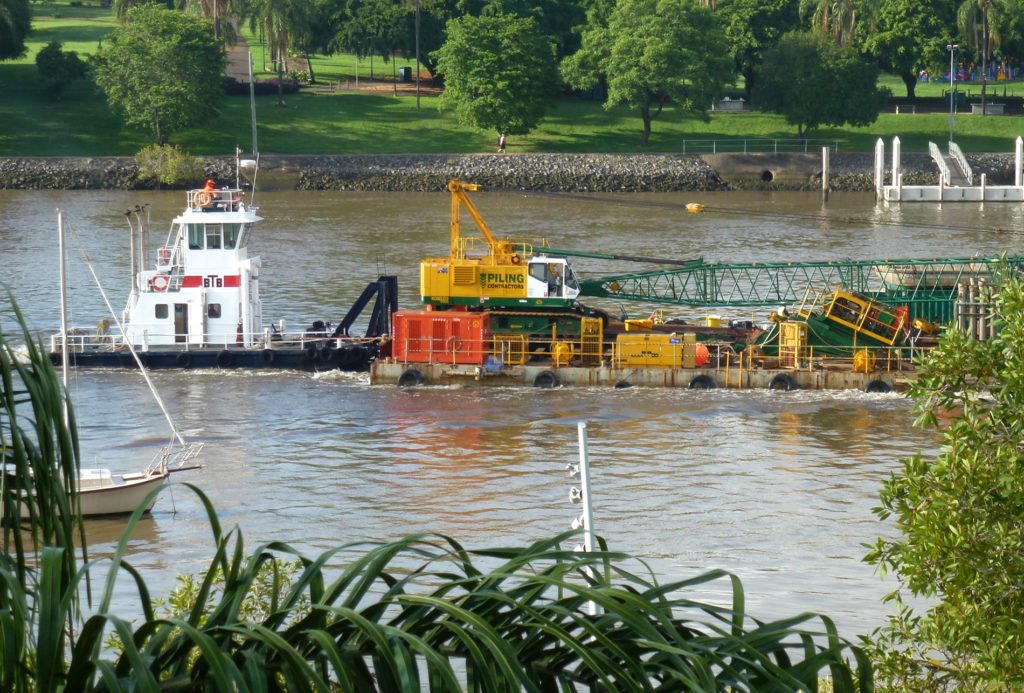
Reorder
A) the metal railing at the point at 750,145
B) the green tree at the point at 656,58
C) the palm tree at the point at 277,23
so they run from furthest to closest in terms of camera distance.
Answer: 1. the palm tree at the point at 277,23
2. the metal railing at the point at 750,145
3. the green tree at the point at 656,58

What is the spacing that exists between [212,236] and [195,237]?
461mm

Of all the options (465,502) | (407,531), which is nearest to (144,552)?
(407,531)

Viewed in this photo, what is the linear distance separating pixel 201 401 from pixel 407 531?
1238 centimetres

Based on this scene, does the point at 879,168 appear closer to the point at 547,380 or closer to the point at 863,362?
the point at 863,362

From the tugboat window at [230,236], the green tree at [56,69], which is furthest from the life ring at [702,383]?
the green tree at [56,69]

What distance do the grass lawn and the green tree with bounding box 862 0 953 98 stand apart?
4.75 meters

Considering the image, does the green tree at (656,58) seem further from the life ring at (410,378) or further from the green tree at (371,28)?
the life ring at (410,378)

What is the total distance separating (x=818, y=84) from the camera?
92.9 m

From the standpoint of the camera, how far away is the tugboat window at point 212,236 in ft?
129

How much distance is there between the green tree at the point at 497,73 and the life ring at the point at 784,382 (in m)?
56.4

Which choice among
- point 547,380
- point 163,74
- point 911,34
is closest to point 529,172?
point 163,74

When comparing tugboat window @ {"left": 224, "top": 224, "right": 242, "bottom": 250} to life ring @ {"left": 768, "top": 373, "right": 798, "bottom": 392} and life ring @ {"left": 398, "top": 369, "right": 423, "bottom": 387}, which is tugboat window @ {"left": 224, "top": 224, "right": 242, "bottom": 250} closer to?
life ring @ {"left": 398, "top": 369, "right": 423, "bottom": 387}

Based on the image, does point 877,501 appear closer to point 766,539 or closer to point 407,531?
point 766,539

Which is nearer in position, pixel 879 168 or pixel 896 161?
pixel 896 161
